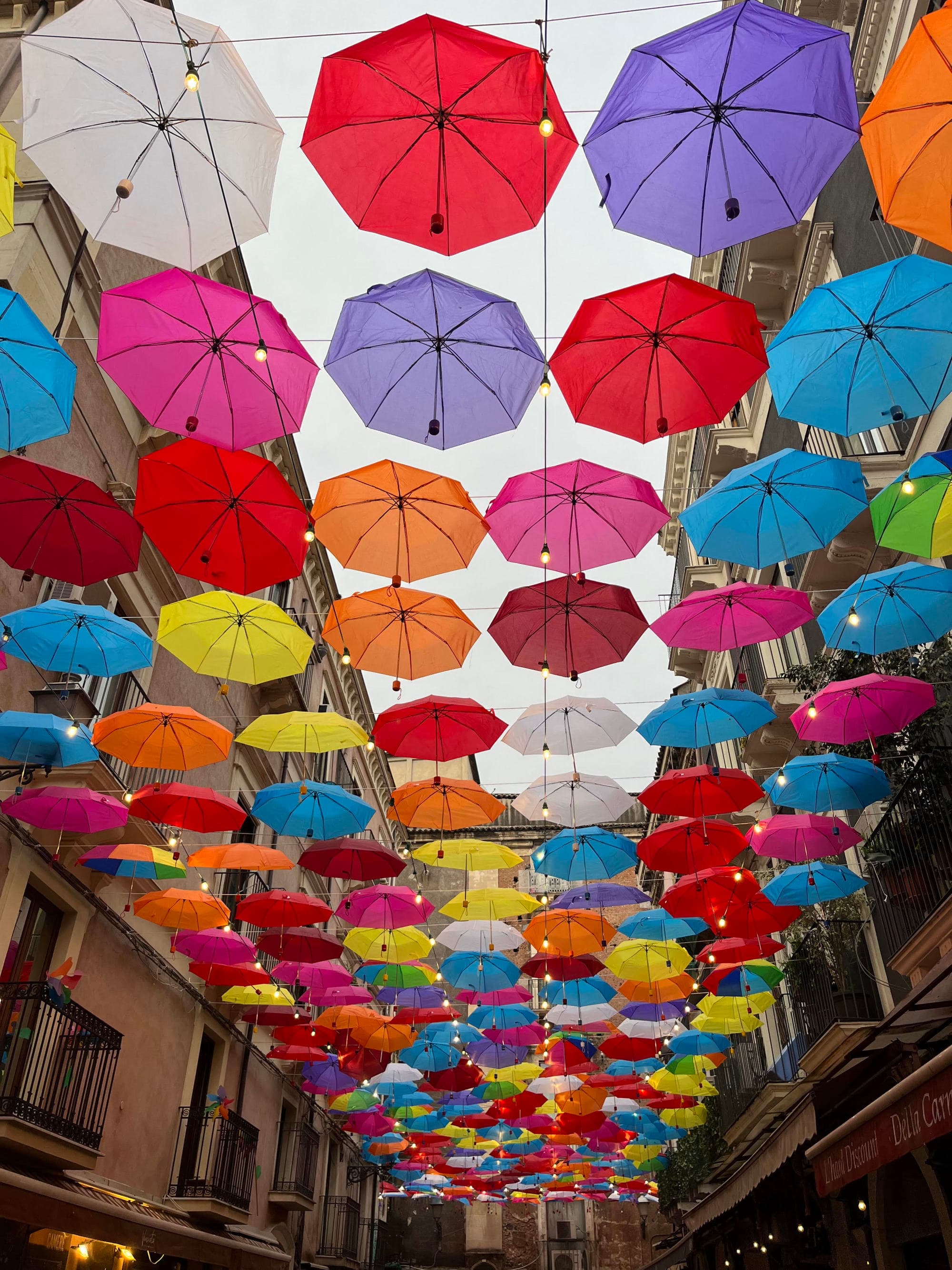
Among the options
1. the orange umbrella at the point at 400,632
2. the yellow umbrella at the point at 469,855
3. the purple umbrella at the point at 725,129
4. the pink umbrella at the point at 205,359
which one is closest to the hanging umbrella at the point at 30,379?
the pink umbrella at the point at 205,359

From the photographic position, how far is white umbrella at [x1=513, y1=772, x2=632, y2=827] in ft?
40.3

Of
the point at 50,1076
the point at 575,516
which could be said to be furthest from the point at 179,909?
the point at 575,516

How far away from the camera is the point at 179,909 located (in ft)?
36.8

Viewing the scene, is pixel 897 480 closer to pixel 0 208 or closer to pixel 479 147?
pixel 479 147

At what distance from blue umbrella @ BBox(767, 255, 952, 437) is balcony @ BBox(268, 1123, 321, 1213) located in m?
18.2

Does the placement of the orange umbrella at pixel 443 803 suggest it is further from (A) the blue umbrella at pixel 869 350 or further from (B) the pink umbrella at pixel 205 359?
(A) the blue umbrella at pixel 869 350

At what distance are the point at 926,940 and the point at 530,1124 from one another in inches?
594

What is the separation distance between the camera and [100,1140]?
10.6 metres

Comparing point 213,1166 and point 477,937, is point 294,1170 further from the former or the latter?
point 477,937

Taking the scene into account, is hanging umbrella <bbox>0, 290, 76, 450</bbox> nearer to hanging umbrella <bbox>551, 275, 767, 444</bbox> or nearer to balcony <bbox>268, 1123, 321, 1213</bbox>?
hanging umbrella <bbox>551, 275, 767, 444</bbox>

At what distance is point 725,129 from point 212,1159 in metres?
15.0

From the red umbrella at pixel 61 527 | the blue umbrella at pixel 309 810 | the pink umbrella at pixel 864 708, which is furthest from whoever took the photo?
the blue umbrella at pixel 309 810

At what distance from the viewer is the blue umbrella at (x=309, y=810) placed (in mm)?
11023

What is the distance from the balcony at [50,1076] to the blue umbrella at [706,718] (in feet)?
21.8
